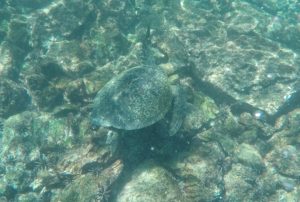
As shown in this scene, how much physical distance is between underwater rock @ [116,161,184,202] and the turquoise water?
0.09 ft

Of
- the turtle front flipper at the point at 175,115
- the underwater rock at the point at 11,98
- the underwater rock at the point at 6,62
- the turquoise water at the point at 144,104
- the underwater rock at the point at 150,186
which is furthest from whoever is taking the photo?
the underwater rock at the point at 6,62

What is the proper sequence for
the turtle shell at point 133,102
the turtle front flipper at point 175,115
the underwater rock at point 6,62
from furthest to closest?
the underwater rock at point 6,62, the turtle front flipper at point 175,115, the turtle shell at point 133,102

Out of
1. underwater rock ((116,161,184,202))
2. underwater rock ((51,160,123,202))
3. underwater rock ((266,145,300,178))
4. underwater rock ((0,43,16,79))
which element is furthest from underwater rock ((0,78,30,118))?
underwater rock ((266,145,300,178))

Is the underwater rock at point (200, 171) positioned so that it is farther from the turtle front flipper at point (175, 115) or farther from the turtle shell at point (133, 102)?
the turtle shell at point (133, 102)

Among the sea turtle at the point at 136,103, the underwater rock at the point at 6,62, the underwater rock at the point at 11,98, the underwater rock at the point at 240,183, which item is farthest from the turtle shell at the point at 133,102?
the underwater rock at the point at 6,62

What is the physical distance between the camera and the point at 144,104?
22.3 ft

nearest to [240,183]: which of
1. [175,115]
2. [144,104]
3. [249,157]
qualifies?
[249,157]

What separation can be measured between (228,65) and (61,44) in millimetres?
5819

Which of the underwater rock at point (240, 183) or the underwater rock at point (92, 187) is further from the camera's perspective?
the underwater rock at point (240, 183)

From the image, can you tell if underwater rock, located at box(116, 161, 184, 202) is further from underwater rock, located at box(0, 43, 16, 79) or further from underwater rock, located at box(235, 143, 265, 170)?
underwater rock, located at box(0, 43, 16, 79)

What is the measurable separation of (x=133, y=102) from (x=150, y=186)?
→ 2010 mm

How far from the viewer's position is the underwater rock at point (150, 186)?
657cm

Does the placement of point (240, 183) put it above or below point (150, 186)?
below

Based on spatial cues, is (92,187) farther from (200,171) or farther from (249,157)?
(249,157)
